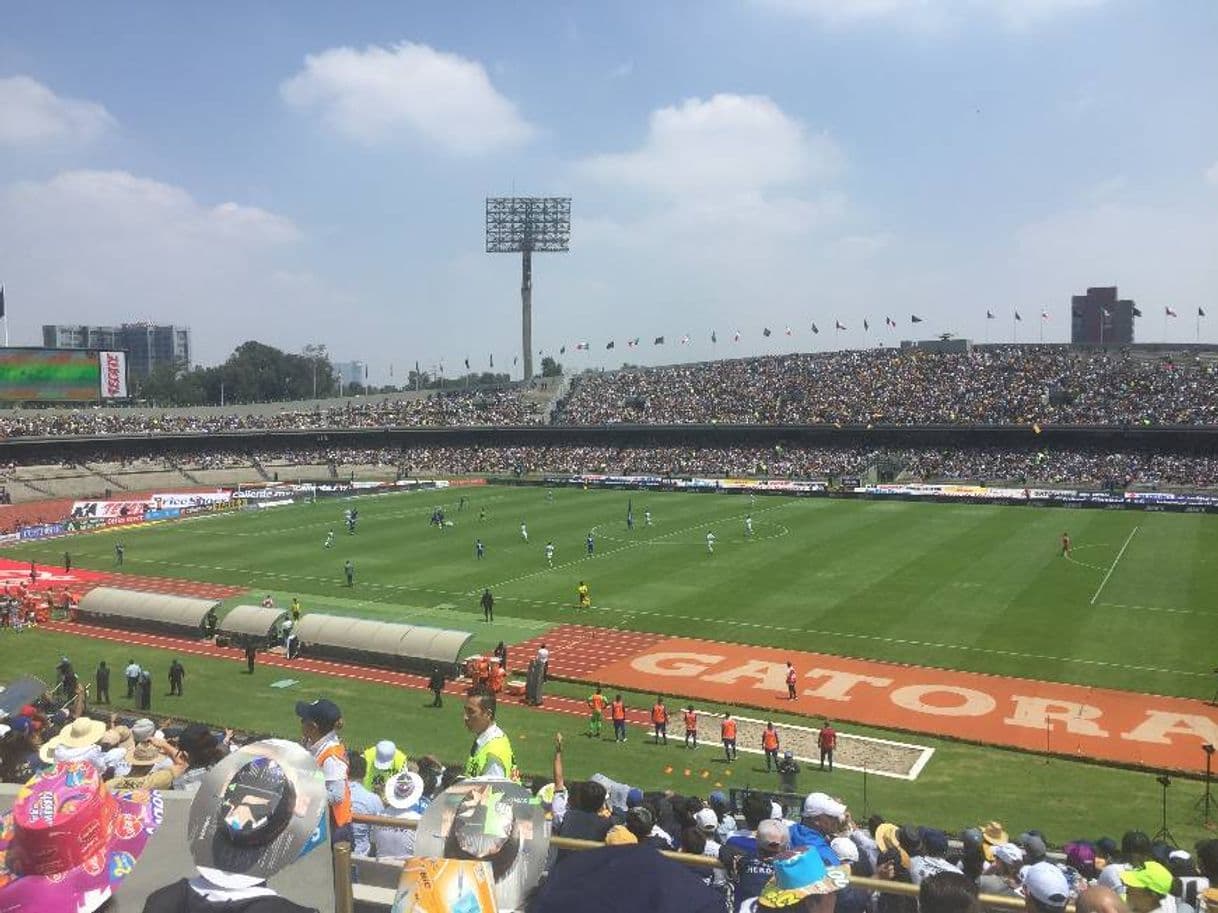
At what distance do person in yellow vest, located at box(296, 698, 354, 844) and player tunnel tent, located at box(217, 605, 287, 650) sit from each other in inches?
922

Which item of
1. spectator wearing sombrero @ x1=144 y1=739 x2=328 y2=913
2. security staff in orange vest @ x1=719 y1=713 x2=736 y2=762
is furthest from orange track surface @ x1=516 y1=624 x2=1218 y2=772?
spectator wearing sombrero @ x1=144 y1=739 x2=328 y2=913

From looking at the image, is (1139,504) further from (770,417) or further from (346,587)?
(346,587)

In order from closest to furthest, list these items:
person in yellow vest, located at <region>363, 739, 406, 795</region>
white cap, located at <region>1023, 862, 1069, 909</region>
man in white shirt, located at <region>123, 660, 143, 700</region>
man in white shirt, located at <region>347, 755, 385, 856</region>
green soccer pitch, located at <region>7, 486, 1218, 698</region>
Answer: white cap, located at <region>1023, 862, 1069, 909</region> < man in white shirt, located at <region>347, 755, 385, 856</region> < person in yellow vest, located at <region>363, 739, 406, 795</region> < man in white shirt, located at <region>123, 660, 143, 700</region> < green soccer pitch, located at <region>7, 486, 1218, 698</region>

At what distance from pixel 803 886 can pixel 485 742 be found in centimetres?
371

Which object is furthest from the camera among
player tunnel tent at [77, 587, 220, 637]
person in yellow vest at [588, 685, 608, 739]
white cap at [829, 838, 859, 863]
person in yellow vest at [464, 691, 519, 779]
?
player tunnel tent at [77, 587, 220, 637]

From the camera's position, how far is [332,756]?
720 centimetres

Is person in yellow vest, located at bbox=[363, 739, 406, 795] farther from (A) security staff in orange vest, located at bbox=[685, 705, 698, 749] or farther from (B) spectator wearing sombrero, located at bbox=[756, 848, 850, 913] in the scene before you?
(A) security staff in orange vest, located at bbox=[685, 705, 698, 749]

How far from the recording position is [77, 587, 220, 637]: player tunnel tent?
32.0 meters

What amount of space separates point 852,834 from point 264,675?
21.6m

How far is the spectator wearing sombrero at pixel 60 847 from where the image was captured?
3781 mm

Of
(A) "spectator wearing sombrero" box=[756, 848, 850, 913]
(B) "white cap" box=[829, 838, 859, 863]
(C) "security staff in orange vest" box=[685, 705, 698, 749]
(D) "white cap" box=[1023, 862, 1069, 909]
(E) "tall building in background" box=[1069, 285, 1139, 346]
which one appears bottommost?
(C) "security staff in orange vest" box=[685, 705, 698, 749]

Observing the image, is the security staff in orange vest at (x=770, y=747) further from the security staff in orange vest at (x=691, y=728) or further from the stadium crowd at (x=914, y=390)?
the stadium crowd at (x=914, y=390)

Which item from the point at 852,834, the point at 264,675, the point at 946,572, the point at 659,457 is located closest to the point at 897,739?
the point at 852,834

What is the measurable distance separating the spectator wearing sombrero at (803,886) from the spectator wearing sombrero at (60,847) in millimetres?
2722
